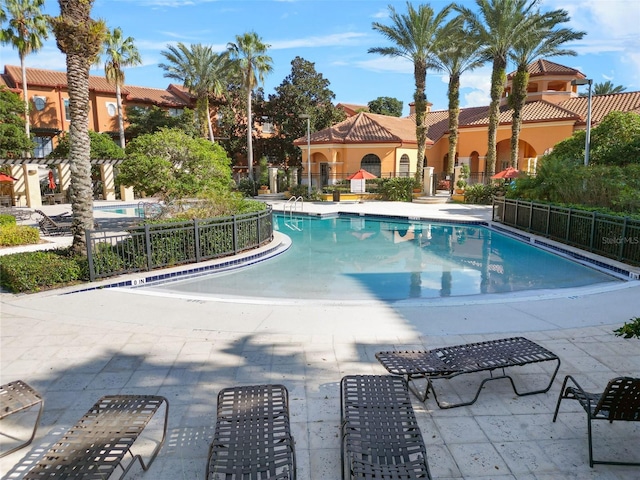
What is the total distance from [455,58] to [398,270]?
22627 millimetres

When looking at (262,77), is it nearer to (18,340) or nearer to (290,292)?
(290,292)

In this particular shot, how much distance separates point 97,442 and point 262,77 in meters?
35.7

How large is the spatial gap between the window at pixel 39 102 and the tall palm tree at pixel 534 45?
34.9 m

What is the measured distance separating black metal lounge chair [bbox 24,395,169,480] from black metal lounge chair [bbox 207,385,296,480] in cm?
62

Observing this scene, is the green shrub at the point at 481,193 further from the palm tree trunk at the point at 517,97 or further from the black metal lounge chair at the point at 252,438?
the black metal lounge chair at the point at 252,438

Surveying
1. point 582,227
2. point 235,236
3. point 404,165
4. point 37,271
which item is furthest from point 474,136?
point 37,271

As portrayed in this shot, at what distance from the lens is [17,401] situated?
398cm

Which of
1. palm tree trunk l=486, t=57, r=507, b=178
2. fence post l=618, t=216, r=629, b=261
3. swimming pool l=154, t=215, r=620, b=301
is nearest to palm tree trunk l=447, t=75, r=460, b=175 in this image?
palm tree trunk l=486, t=57, r=507, b=178

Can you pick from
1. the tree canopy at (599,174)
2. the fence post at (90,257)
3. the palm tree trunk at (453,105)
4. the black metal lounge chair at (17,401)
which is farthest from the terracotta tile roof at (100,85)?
the black metal lounge chair at (17,401)

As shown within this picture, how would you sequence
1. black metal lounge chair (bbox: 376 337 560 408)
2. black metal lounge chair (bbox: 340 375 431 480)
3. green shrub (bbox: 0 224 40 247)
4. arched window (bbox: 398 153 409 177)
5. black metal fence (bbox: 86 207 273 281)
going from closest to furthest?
black metal lounge chair (bbox: 340 375 431 480) → black metal lounge chair (bbox: 376 337 560 408) → black metal fence (bbox: 86 207 273 281) → green shrub (bbox: 0 224 40 247) → arched window (bbox: 398 153 409 177)

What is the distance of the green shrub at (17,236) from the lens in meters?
14.2

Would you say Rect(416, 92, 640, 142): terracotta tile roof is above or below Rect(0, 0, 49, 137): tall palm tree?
below

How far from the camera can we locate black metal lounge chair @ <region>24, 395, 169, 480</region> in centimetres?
306

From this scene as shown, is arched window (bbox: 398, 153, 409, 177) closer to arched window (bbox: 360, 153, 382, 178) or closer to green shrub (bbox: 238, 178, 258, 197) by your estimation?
arched window (bbox: 360, 153, 382, 178)
